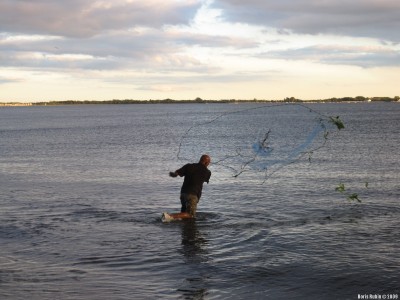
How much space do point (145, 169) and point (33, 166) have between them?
8.18 metres

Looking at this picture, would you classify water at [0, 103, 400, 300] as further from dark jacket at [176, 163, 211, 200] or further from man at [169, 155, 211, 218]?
dark jacket at [176, 163, 211, 200]

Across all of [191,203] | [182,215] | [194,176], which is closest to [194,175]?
[194,176]

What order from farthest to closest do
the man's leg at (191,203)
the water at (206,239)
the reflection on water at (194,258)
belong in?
the man's leg at (191,203) → the water at (206,239) → the reflection on water at (194,258)

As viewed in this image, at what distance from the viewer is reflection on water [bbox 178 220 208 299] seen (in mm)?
10297

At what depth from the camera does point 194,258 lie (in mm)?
12742

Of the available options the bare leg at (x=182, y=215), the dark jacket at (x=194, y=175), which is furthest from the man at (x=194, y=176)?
the bare leg at (x=182, y=215)

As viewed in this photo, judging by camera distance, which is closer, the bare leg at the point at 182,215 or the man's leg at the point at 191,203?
the man's leg at the point at 191,203

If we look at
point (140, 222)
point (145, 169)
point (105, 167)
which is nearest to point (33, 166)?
point (105, 167)

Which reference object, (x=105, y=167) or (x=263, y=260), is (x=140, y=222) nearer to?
(x=263, y=260)

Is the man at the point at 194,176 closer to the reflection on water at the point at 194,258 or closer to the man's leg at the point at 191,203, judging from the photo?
the man's leg at the point at 191,203

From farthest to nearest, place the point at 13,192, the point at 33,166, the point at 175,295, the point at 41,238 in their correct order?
1. the point at 33,166
2. the point at 13,192
3. the point at 41,238
4. the point at 175,295

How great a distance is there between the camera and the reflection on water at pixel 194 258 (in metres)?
10.3

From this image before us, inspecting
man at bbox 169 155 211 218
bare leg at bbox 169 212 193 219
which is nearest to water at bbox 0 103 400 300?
bare leg at bbox 169 212 193 219

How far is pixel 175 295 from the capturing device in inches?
396
